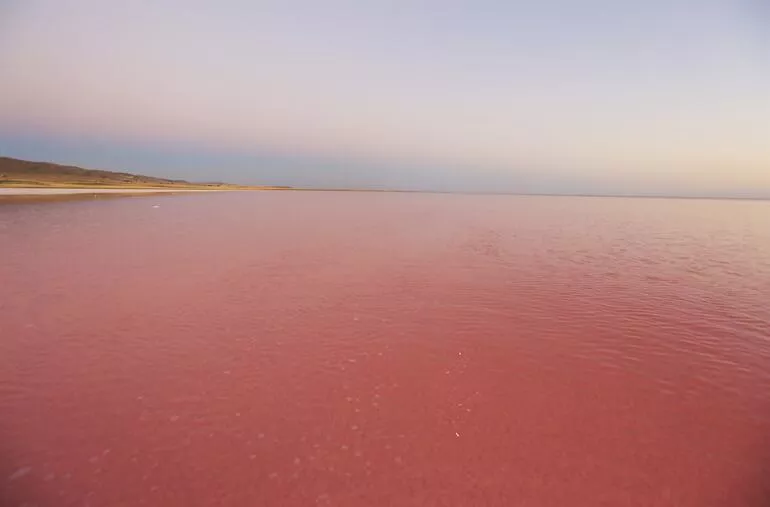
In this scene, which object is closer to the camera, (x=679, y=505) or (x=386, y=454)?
(x=679, y=505)

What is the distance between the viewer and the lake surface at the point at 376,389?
4.91 metres

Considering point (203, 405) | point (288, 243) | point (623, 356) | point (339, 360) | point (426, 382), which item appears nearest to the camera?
point (203, 405)

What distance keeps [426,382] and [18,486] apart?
604 cm

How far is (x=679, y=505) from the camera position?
466cm

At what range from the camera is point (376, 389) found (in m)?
7.07

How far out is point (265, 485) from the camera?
15.8 feet

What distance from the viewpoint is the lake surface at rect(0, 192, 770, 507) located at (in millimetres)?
4906

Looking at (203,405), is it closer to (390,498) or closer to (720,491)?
(390,498)

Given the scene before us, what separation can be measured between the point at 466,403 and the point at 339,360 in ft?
9.41

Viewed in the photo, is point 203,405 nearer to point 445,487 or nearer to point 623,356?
point 445,487

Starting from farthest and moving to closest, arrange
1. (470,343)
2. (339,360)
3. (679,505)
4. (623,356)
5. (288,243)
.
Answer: (288,243) < (470,343) < (623,356) < (339,360) < (679,505)

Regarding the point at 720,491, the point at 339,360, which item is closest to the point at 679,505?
the point at 720,491

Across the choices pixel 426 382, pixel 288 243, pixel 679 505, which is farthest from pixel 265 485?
pixel 288 243

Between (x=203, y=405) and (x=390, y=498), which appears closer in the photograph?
(x=390, y=498)
